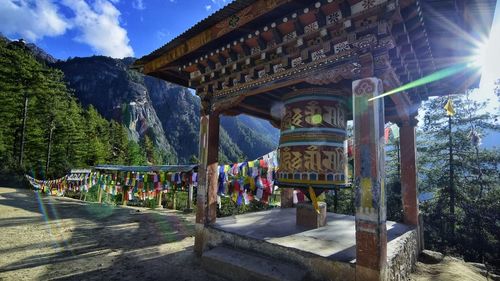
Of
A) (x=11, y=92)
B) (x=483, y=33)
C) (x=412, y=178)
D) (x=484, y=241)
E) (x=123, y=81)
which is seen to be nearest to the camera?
(x=483, y=33)

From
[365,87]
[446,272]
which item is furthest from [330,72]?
[446,272]

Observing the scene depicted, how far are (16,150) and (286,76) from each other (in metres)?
45.8

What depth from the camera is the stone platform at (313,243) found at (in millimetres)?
4973

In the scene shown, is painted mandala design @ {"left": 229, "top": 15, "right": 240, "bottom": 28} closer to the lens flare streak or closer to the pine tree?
the lens flare streak

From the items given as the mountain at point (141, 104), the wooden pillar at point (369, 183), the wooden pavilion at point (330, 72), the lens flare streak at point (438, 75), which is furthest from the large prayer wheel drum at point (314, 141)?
the mountain at point (141, 104)

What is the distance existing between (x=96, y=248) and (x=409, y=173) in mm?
9971

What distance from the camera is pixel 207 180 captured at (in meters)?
7.54

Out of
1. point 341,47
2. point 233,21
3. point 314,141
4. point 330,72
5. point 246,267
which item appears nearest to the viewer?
point 341,47

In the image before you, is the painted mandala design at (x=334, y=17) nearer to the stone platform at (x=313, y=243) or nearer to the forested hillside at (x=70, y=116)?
the stone platform at (x=313, y=243)

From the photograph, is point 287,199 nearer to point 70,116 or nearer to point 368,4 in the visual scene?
point 368,4

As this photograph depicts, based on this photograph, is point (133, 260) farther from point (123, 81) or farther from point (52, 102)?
point (123, 81)

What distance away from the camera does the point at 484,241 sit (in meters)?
15.1

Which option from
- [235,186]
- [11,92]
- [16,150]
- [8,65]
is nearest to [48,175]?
[16,150]

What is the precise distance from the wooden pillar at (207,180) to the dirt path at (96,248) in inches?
33.4
